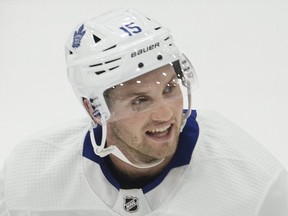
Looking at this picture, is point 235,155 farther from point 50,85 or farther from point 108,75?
point 50,85

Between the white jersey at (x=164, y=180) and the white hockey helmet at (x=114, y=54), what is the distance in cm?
12

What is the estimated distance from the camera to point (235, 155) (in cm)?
177

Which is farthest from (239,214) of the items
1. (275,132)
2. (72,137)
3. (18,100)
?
(18,100)

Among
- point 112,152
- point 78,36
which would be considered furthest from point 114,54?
point 112,152

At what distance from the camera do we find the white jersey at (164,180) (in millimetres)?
1729

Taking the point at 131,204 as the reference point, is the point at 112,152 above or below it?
above

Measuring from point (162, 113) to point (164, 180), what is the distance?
0.72 feet

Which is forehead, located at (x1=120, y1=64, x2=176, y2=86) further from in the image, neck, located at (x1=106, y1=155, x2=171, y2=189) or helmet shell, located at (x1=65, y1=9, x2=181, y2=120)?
neck, located at (x1=106, y1=155, x2=171, y2=189)

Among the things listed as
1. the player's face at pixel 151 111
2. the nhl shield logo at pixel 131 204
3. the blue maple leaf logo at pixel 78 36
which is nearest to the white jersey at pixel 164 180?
the nhl shield logo at pixel 131 204

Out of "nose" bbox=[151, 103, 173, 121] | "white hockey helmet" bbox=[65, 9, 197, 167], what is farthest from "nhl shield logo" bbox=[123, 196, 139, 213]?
"nose" bbox=[151, 103, 173, 121]

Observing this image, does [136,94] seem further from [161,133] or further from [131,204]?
[131,204]

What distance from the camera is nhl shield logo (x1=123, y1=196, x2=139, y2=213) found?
5.91ft

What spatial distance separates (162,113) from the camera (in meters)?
1.65

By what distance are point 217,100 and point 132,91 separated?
1176mm
